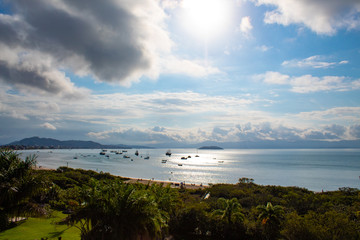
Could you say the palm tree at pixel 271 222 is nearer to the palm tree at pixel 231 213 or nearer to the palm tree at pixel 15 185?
the palm tree at pixel 231 213

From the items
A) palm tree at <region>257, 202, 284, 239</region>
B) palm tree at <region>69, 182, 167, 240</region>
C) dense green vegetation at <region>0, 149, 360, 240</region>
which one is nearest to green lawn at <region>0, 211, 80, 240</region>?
dense green vegetation at <region>0, 149, 360, 240</region>

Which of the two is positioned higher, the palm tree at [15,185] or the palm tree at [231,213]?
the palm tree at [15,185]

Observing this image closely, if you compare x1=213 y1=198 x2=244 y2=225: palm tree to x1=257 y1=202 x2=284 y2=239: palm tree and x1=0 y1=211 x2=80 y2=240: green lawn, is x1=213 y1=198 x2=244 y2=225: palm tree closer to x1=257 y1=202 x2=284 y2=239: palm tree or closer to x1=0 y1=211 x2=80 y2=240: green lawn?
x1=257 y1=202 x2=284 y2=239: palm tree

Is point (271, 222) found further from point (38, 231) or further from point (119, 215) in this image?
point (38, 231)

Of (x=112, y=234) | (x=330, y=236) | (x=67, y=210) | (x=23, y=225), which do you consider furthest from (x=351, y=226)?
(x=67, y=210)

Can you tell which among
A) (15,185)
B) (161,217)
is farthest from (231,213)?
(15,185)

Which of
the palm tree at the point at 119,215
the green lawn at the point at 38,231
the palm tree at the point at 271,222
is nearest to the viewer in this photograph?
the palm tree at the point at 119,215

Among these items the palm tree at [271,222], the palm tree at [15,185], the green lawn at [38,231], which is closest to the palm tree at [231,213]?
the palm tree at [271,222]
